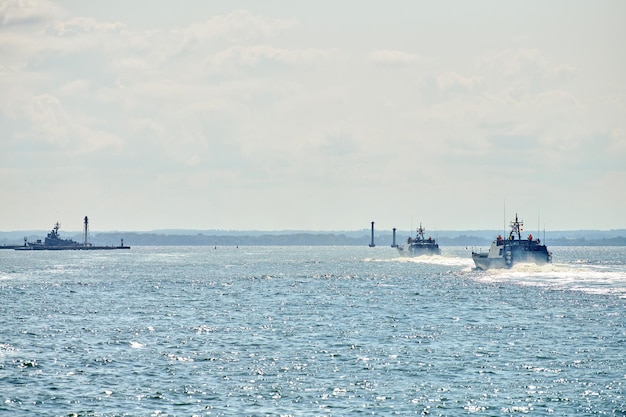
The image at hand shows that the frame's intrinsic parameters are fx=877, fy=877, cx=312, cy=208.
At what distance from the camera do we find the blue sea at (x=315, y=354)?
40.8 metres

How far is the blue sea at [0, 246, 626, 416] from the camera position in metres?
40.8

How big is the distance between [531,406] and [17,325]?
46855 millimetres

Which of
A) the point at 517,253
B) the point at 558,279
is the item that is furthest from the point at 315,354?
the point at 517,253

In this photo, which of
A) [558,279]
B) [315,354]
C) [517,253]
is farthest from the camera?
[517,253]

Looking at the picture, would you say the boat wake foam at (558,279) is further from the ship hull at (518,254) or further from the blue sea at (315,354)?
the blue sea at (315,354)

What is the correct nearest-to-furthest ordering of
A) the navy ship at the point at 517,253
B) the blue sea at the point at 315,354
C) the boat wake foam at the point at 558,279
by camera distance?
the blue sea at the point at 315,354 → the boat wake foam at the point at 558,279 → the navy ship at the point at 517,253

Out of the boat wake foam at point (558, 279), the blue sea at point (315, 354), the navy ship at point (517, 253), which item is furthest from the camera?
the navy ship at point (517, 253)

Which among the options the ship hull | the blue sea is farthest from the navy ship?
the blue sea

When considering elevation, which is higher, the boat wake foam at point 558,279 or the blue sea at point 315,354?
the boat wake foam at point 558,279

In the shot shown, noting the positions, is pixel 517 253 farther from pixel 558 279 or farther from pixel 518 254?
pixel 558 279

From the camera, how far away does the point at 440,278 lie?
14325cm

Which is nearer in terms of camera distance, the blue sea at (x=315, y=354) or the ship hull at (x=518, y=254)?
the blue sea at (x=315, y=354)

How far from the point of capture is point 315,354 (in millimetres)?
55438

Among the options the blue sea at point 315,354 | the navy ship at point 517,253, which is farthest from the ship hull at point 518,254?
the blue sea at point 315,354
